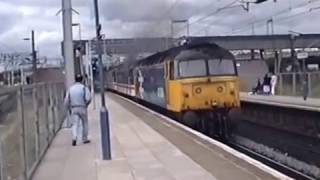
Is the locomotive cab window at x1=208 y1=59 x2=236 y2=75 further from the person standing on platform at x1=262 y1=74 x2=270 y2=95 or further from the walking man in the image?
the person standing on platform at x1=262 y1=74 x2=270 y2=95

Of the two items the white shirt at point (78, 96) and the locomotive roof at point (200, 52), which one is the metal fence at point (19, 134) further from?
the locomotive roof at point (200, 52)

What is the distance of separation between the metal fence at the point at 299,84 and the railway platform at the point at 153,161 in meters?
18.7

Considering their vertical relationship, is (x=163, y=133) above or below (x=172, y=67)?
below

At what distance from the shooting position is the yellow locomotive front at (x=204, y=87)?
79.5 ft

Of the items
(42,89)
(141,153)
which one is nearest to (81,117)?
(42,89)

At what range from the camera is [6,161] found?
28.4ft

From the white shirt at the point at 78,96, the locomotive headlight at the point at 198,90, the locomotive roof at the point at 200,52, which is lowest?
the locomotive headlight at the point at 198,90

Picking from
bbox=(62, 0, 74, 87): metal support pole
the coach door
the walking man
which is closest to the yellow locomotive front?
the coach door

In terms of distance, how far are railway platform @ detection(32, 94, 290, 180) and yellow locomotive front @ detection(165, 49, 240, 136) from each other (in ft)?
13.9

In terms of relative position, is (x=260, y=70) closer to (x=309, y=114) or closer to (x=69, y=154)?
(x=309, y=114)

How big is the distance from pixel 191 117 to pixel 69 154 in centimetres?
924

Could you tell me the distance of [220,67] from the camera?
2481cm

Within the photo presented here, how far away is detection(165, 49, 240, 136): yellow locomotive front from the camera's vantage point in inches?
953

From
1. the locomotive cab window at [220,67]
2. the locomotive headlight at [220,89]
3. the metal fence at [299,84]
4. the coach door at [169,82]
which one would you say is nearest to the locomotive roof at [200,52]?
the locomotive cab window at [220,67]
